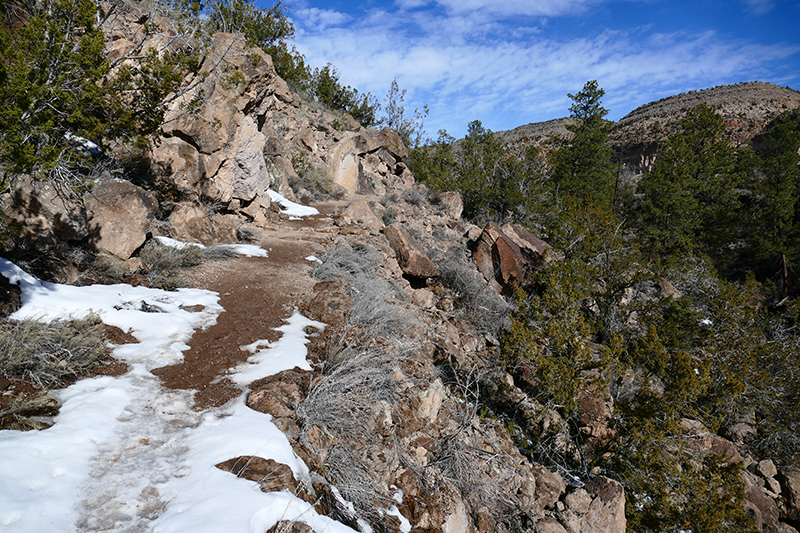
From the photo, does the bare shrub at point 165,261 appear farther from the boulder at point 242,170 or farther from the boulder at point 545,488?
the boulder at point 545,488

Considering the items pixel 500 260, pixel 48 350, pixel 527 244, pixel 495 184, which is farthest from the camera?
pixel 495 184

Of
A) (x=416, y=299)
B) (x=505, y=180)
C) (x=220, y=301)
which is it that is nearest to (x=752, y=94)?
(x=505, y=180)

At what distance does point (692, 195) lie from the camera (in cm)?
1969

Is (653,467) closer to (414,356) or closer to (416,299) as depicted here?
(414,356)

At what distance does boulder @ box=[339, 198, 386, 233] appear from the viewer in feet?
33.4

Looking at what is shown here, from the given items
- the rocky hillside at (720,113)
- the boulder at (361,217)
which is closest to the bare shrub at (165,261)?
the boulder at (361,217)

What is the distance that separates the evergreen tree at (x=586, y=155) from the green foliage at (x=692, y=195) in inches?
96.0

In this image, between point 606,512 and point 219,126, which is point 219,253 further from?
point 606,512

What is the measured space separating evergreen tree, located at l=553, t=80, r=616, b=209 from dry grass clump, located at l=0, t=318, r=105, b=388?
20652 millimetres

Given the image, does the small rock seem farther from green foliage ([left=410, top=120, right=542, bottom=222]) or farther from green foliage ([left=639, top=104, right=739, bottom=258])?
green foliage ([left=639, top=104, right=739, bottom=258])

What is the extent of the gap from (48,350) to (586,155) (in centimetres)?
2325

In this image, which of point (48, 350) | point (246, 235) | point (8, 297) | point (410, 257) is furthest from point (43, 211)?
point (410, 257)

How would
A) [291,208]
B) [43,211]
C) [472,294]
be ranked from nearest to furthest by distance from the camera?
[43,211] → [472,294] → [291,208]

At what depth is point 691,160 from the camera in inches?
794
